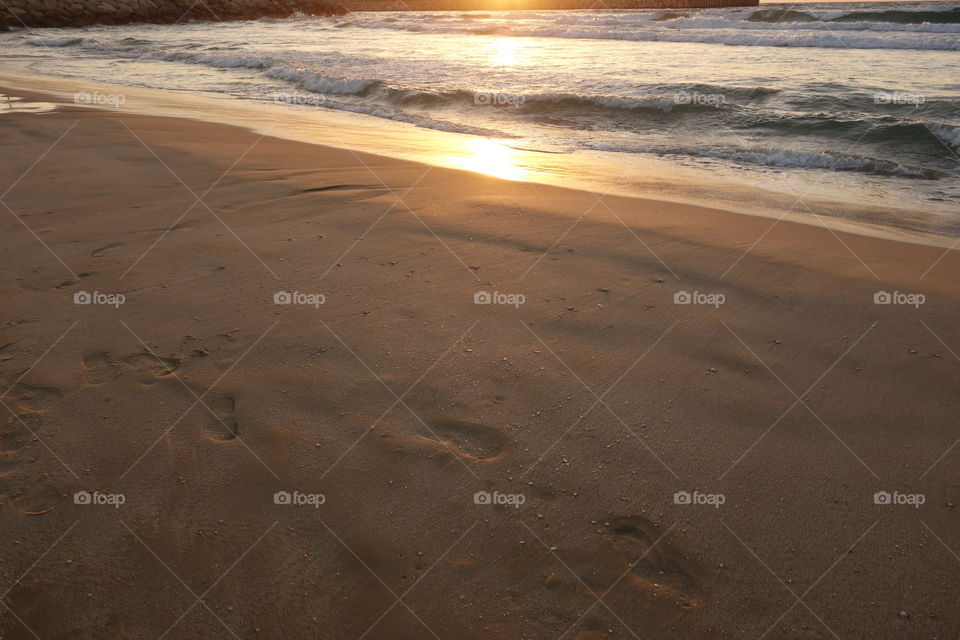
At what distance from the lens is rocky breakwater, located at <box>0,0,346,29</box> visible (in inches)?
1260

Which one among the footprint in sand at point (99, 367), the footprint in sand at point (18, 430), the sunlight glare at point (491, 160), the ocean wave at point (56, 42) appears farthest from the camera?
the ocean wave at point (56, 42)

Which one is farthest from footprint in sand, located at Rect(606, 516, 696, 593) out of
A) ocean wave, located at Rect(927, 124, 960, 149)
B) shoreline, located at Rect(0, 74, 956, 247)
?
ocean wave, located at Rect(927, 124, 960, 149)

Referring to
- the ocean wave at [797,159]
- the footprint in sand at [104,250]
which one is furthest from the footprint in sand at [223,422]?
the ocean wave at [797,159]

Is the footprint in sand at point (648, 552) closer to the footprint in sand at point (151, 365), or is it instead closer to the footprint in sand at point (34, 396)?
the footprint in sand at point (151, 365)

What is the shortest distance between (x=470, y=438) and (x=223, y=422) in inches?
42.0

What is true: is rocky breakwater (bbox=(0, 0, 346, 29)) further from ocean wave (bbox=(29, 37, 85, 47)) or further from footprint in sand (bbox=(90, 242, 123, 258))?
footprint in sand (bbox=(90, 242, 123, 258))

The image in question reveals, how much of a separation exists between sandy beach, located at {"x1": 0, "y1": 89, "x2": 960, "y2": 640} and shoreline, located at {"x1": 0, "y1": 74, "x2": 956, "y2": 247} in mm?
1111

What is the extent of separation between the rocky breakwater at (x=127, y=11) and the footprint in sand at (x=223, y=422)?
38666 mm

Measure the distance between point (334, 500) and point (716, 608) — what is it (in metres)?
1.36

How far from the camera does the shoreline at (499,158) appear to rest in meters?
5.46

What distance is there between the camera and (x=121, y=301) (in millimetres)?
3416

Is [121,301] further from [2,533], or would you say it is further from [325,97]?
[325,97]

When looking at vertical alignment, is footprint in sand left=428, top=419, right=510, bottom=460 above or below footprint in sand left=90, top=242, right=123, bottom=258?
below

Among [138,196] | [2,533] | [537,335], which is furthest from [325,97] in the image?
[2,533]
